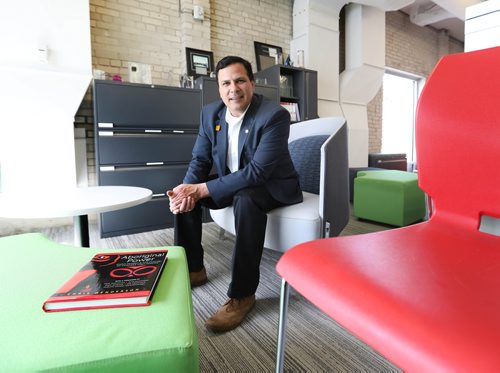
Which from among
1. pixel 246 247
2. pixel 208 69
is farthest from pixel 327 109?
pixel 246 247

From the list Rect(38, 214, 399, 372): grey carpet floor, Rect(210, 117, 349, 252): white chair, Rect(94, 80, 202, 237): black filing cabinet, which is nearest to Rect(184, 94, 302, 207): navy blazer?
Rect(210, 117, 349, 252): white chair

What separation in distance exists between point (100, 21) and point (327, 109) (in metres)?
3.17

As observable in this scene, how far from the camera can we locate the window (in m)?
6.18

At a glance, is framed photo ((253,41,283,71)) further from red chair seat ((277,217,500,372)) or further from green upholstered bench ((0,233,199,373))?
green upholstered bench ((0,233,199,373))

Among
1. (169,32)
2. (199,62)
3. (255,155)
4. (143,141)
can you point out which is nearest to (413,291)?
(255,155)

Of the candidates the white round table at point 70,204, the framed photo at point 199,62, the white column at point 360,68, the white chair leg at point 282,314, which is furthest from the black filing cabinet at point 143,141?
the white column at point 360,68

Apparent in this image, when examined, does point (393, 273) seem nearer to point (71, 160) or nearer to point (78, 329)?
point (78, 329)

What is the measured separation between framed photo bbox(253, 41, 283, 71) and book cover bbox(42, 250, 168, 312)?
3804 millimetres

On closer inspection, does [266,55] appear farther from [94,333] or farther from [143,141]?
[94,333]

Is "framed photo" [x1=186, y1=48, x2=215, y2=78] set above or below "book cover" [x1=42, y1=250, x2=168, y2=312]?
above

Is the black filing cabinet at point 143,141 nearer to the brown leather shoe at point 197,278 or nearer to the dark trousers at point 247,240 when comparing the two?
the brown leather shoe at point 197,278

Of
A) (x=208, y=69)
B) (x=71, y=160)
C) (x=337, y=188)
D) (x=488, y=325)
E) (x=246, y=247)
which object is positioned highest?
(x=208, y=69)

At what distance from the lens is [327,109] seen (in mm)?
4691

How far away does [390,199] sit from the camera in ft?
9.50
